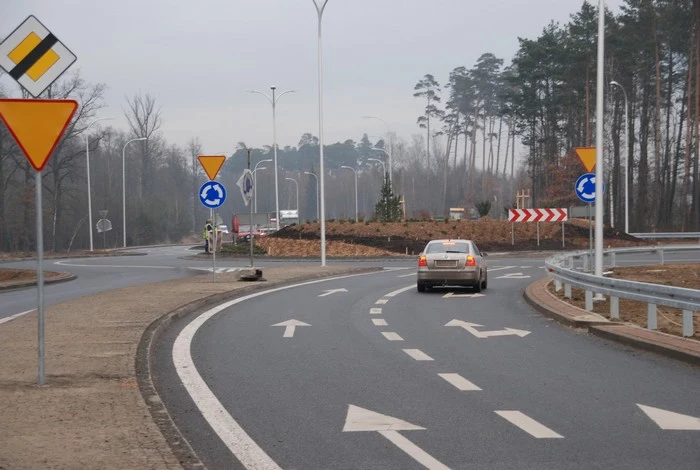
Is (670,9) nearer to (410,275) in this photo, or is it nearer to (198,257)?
(198,257)

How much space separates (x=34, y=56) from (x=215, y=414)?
368cm

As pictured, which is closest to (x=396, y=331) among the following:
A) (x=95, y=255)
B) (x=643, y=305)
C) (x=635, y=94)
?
(x=643, y=305)

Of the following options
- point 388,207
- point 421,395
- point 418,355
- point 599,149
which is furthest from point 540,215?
point 421,395

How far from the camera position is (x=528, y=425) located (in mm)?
7438

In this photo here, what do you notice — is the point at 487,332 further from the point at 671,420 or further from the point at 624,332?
the point at 671,420

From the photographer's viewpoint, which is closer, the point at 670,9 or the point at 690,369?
the point at 690,369

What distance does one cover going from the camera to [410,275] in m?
32.1

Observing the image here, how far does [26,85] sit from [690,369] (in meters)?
7.19

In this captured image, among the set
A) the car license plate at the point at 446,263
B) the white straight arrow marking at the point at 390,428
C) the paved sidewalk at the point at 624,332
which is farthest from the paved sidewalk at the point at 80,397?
the car license plate at the point at 446,263

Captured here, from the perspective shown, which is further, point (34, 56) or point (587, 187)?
point (587, 187)

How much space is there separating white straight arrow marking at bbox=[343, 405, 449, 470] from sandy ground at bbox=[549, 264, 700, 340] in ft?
22.5

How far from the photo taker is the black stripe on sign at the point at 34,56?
8.96m

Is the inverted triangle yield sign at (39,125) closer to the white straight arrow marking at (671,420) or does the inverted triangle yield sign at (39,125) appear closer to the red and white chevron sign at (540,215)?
the white straight arrow marking at (671,420)

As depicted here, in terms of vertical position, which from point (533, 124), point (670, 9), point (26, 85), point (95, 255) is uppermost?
point (670, 9)
